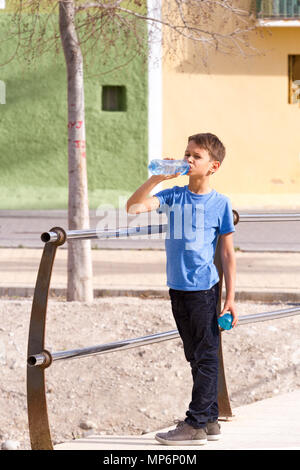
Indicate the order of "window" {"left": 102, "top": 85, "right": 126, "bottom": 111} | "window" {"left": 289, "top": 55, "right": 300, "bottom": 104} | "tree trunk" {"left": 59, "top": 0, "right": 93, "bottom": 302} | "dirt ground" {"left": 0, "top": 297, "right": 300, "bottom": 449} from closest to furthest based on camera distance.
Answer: "dirt ground" {"left": 0, "top": 297, "right": 300, "bottom": 449} < "tree trunk" {"left": 59, "top": 0, "right": 93, "bottom": 302} < "window" {"left": 102, "top": 85, "right": 126, "bottom": 111} < "window" {"left": 289, "top": 55, "right": 300, "bottom": 104}

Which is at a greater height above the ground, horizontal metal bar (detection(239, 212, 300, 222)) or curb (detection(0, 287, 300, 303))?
horizontal metal bar (detection(239, 212, 300, 222))

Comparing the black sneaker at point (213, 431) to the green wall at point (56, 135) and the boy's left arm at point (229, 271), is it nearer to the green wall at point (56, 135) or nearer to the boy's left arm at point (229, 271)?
the boy's left arm at point (229, 271)

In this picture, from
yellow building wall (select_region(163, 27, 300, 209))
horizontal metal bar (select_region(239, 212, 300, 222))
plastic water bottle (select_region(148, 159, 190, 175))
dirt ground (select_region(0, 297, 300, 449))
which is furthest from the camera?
yellow building wall (select_region(163, 27, 300, 209))

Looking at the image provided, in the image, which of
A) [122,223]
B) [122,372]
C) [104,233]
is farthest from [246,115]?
[104,233]

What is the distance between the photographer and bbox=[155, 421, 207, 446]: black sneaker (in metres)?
4.55

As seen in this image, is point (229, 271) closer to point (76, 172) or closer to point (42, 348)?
point (42, 348)

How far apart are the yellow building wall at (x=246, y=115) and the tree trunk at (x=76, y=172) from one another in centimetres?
1438

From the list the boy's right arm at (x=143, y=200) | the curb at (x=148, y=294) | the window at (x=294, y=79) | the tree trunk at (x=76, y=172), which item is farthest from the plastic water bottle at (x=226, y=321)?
the window at (x=294, y=79)

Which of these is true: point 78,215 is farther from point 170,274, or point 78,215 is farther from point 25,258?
point 170,274

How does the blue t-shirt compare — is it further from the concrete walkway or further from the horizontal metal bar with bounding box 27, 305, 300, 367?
the concrete walkway

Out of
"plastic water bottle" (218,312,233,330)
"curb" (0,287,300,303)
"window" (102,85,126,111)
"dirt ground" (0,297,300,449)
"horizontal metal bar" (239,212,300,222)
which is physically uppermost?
"window" (102,85,126,111)

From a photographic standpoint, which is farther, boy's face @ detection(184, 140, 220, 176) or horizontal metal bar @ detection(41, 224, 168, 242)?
boy's face @ detection(184, 140, 220, 176)

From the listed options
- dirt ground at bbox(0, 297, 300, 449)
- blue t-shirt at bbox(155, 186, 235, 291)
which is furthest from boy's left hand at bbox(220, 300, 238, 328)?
dirt ground at bbox(0, 297, 300, 449)

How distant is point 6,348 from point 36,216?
42.8 feet
